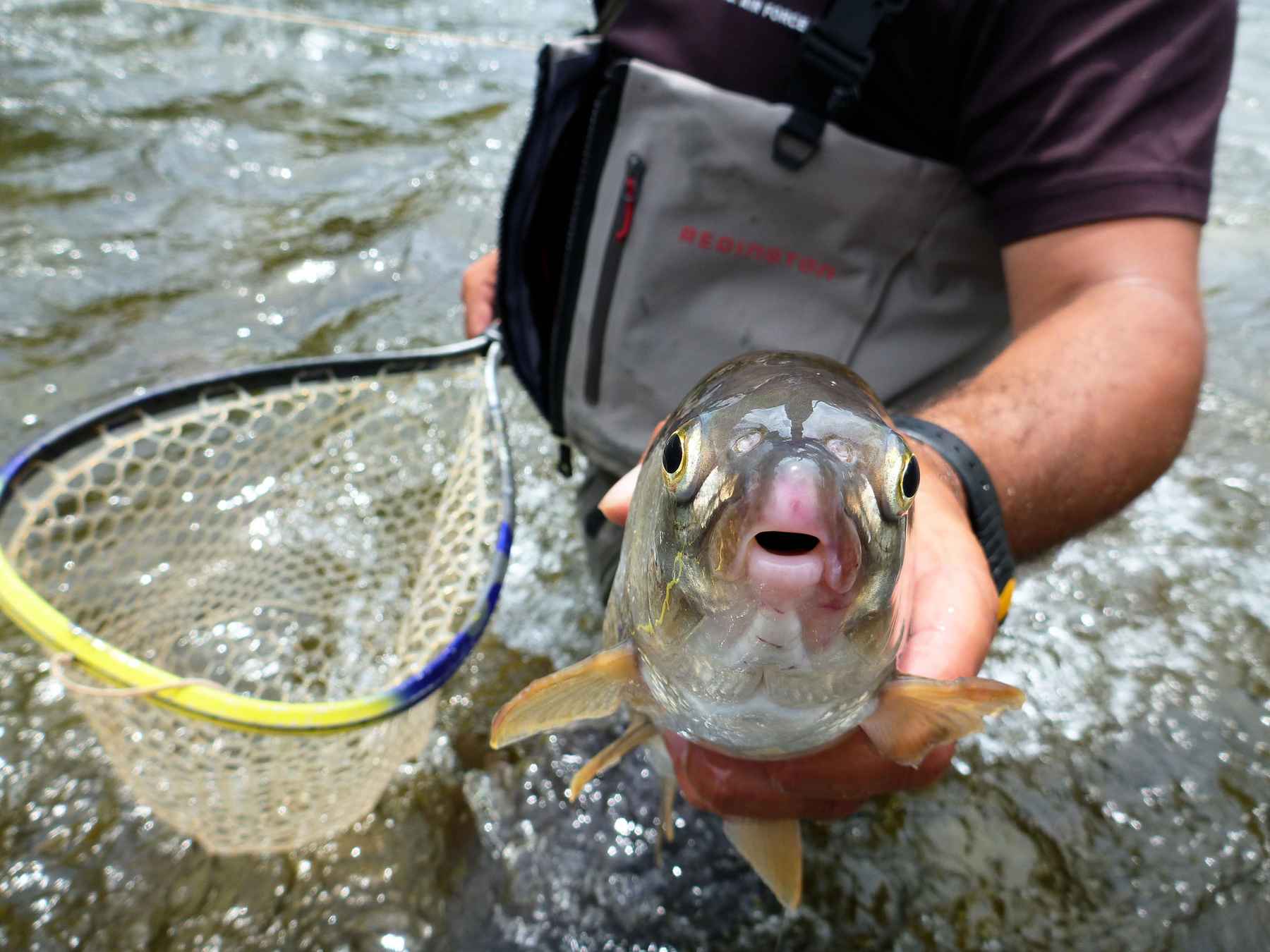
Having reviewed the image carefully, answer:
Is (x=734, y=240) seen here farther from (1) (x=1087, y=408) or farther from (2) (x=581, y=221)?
(1) (x=1087, y=408)

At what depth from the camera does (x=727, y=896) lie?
2125 mm

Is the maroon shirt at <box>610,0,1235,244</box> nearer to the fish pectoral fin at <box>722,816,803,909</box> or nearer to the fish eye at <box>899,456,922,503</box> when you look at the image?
the fish eye at <box>899,456,922,503</box>

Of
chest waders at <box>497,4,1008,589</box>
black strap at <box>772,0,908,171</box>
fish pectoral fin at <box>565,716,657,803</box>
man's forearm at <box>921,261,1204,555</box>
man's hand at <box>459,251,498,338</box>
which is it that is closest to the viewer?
fish pectoral fin at <box>565,716,657,803</box>

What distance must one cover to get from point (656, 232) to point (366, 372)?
0.90 m

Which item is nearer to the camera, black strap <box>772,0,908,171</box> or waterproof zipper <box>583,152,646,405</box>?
black strap <box>772,0,908,171</box>

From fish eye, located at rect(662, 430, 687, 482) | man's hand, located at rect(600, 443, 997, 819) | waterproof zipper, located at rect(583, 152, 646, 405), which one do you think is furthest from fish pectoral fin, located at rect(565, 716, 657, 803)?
waterproof zipper, located at rect(583, 152, 646, 405)

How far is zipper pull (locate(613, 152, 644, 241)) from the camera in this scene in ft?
6.64

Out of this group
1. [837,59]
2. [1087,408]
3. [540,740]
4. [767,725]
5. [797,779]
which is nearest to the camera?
[767,725]

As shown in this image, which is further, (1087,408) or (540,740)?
(540,740)

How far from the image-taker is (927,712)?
1.10 m

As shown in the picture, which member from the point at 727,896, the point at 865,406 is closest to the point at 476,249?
the point at 727,896

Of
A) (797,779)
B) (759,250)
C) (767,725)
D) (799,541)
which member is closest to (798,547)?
(799,541)

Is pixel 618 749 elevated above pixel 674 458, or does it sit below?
below

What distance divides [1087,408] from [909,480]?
97 cm
